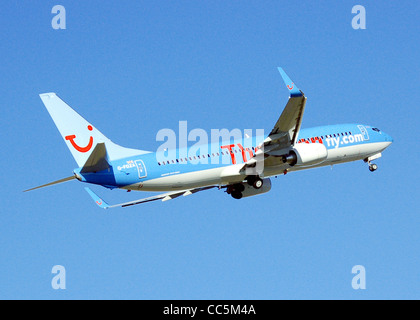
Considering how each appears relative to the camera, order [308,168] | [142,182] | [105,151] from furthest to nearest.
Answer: [308,168], [142,182], [105,151]

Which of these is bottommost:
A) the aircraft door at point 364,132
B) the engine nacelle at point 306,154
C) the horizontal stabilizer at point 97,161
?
the horizontal stabilizer at point 97,161

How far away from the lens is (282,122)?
5147 cm

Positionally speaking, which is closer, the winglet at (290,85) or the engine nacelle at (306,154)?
the winglet at (290,85)

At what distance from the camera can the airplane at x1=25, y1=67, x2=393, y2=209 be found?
48.4 m

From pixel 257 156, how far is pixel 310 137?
4.75 metres

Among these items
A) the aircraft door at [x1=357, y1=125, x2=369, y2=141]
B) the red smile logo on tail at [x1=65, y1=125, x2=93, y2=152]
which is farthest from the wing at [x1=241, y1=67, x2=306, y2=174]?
the red smile logo on tail at [x1=65, y1=125, x2=93, y2=152]

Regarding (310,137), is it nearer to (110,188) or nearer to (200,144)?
(200,144)

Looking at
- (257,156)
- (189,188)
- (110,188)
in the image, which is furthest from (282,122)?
(110,188)

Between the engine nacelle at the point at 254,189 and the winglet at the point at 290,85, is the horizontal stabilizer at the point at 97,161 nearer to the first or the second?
the winglet at the point at 290,85

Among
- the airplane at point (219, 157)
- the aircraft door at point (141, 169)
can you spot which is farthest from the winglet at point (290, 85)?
the aircraft door at point (141, 169)

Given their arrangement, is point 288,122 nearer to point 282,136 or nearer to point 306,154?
point 282,136

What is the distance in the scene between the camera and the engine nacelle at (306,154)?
176 ft

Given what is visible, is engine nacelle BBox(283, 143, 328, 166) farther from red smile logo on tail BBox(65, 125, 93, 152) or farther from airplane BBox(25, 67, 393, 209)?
red smile logo on tail BBox(65, 125, 93, 152)

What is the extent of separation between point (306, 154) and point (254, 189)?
19.1 ft
